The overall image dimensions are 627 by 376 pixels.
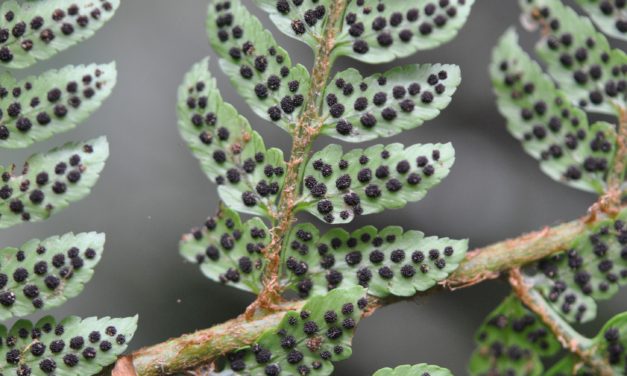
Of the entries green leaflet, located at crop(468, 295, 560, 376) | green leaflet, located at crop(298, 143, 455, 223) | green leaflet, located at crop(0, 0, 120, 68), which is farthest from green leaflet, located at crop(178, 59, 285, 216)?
green leaflet, located at crop(468, 295, 560, 376)

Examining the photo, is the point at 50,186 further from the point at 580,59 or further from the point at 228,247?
the point at 580,59

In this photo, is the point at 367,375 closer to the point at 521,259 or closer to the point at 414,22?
the point at 521,259

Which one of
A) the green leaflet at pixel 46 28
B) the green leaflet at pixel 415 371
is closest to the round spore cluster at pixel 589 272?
the green leaflet at pixel 415 371

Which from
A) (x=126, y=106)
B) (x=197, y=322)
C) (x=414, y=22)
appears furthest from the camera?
(x=126, y=106)

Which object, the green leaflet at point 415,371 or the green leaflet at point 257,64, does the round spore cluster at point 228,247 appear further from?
the green leaflet at point 415,371

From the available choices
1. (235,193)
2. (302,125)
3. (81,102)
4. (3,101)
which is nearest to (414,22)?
(302,125)

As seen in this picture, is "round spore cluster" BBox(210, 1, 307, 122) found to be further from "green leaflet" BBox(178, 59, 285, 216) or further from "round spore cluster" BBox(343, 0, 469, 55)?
"round spore cluster" BBox(343, 0, 469, 55)

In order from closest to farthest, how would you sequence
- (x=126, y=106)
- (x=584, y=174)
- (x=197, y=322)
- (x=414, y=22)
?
(x=414, y=22)
(x=584, y=174)
(x=197, y=322)
(x=126, y=106)
